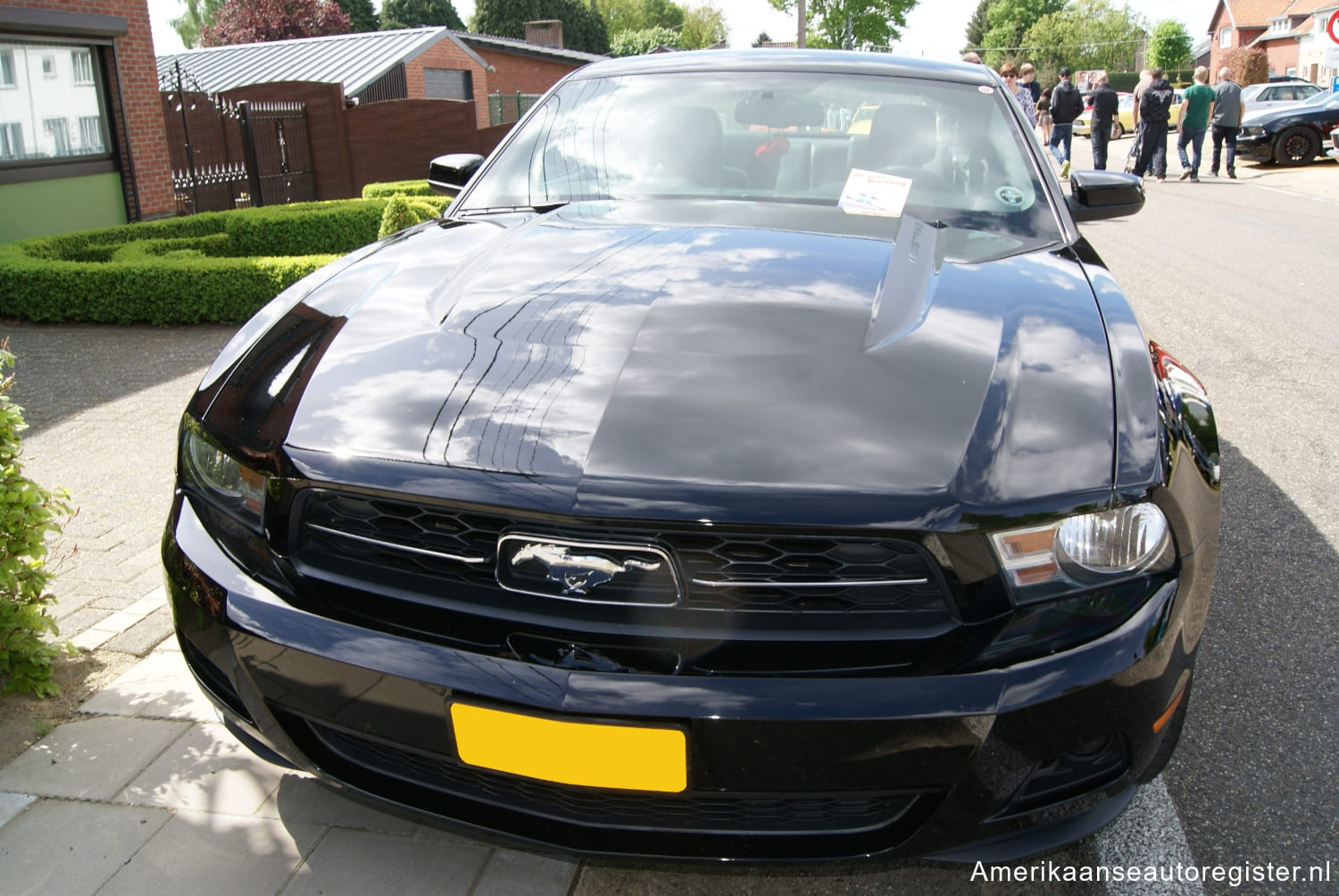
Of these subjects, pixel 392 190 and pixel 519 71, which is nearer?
pixel 392 190

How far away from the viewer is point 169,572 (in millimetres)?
1905

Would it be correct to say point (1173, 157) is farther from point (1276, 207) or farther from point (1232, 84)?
point (1276, 207)

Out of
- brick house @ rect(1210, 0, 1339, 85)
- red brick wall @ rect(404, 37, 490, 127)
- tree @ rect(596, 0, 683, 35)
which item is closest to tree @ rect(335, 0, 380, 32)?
red brick wall @ rect(404, 37, 490, 127)

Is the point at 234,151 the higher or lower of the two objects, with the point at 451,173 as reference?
higher

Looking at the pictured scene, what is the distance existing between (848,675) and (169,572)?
1.28m

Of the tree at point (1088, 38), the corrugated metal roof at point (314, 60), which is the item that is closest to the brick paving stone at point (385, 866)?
the corrugated metal roof at point (314, 60)

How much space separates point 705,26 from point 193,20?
49.7 metres

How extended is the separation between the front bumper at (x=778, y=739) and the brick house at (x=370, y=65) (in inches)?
1110

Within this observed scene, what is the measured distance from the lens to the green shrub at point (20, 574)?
8.34 feet

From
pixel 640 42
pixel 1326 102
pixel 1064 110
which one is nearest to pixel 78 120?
pixel 1064 110

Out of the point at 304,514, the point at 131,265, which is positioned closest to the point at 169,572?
the point at 304,514

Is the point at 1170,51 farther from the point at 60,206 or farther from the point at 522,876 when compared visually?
the point at 522,876

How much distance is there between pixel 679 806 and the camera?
1552 mm

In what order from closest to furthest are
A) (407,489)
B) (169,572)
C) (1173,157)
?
(407,489) < (169,572) < (1173,157)
